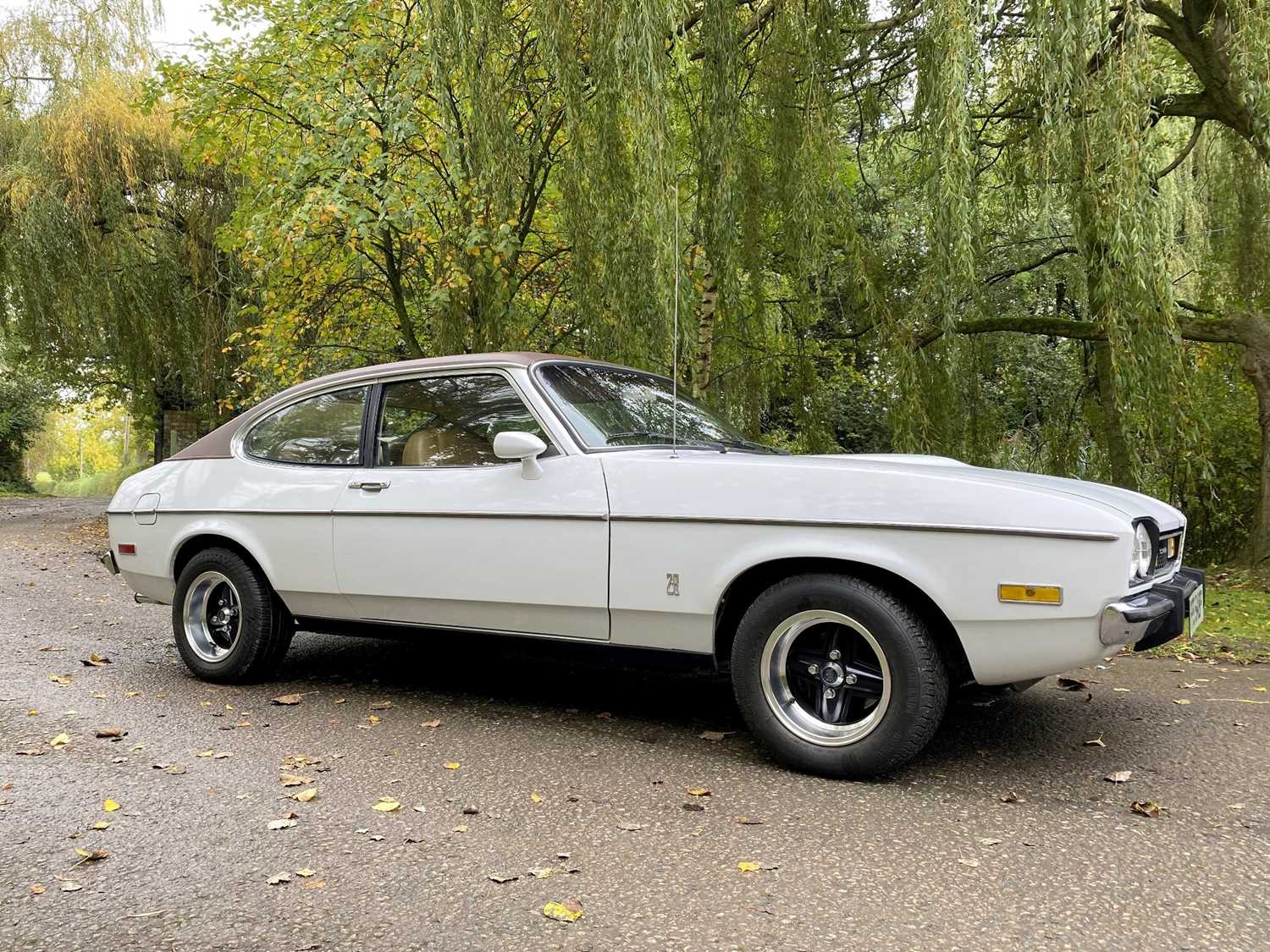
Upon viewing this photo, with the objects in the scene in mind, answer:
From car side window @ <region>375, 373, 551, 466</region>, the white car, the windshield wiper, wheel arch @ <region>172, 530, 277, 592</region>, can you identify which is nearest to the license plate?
the white car

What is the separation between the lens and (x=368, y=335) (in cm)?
1273

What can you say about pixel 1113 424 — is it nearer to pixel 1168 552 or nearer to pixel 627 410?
pixel 1168 552

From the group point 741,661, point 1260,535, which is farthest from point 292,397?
point 1260,535

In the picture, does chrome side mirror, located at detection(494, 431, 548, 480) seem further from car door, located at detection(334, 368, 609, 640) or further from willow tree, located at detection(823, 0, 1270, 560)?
willow tree, located at detection(823, 0, 1270, 560)

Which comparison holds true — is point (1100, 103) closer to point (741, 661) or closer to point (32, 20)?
point (741, 661)

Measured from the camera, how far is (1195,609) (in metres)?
3.72

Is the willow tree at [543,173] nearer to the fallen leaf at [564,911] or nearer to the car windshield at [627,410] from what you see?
the car windshield at [627,410]

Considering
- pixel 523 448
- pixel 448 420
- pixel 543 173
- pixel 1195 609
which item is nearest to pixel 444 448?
pixel 448 420

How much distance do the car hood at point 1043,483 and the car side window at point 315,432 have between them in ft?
7.74

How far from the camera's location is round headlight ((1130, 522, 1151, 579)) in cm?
336

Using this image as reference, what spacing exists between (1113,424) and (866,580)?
197 inches

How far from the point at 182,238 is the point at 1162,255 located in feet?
44.0

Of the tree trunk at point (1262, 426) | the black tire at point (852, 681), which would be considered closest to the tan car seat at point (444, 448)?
the black tire at point (852, 681)

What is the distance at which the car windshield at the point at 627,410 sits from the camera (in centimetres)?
431
